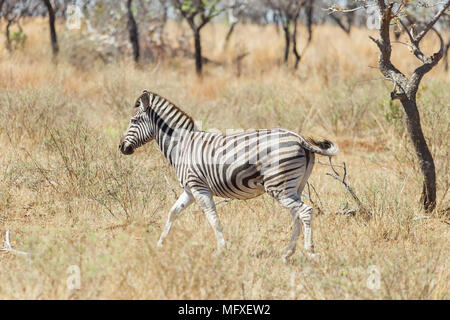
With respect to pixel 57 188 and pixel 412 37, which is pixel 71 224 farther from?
pixel 412 37

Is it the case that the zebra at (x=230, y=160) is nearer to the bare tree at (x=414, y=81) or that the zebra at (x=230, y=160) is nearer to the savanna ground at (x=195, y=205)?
the savanna ground at (x=195, y=205)

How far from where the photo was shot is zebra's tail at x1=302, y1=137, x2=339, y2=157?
4309 millimetres

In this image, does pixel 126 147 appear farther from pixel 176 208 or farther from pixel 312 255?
pixel 312 255

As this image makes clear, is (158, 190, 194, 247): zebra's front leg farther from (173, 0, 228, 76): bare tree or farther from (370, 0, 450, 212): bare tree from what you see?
(173, 0, 228, 76): bare tree

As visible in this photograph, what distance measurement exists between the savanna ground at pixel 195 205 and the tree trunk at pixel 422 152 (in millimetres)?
163

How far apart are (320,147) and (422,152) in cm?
183

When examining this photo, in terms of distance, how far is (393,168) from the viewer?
780cm

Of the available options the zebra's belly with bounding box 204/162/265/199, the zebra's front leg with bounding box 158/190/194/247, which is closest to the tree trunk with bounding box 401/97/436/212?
the zebra's belly with bounding box 204/162/265/199

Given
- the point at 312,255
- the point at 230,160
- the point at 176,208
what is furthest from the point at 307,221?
the point at 176,208

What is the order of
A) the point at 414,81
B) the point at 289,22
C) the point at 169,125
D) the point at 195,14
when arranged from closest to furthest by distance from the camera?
1. the point at 169,125
2. the point at 414,81
3. the point at 195,14
4. the point at 289,22

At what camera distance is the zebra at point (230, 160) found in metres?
4.26

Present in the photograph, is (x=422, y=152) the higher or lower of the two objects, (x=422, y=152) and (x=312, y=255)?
the higher

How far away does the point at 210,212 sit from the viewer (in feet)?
14.5

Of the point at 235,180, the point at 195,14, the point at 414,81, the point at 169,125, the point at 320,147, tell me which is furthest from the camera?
the point at 195,14
